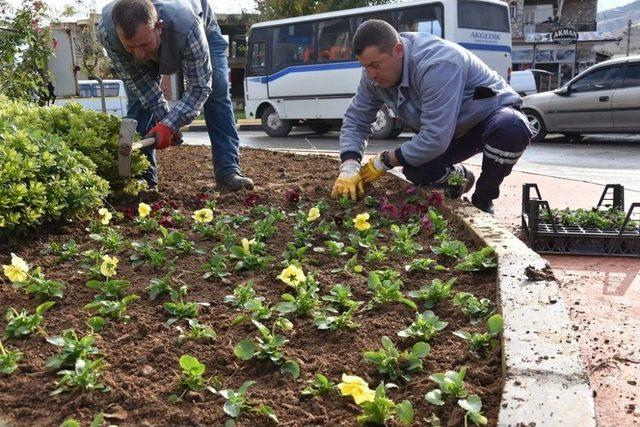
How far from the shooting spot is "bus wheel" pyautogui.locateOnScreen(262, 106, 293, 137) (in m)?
17.3

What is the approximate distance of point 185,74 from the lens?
4230 millimetres

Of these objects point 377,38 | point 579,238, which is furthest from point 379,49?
point 579,238

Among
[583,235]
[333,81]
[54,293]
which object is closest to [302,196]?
[583,235]

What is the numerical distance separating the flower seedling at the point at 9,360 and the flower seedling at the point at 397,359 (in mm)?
985

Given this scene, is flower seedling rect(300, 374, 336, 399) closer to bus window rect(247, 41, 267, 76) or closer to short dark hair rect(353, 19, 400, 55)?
short dark hair rect(353, 19, 400, 55)

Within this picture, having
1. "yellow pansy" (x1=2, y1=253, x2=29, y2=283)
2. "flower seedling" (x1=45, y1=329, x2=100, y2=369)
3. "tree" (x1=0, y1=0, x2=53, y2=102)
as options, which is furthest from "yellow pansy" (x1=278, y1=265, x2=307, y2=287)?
"tree" (x1=0, y1=0, x2=53, y2=102)

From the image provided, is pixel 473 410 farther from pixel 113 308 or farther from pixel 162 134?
pixel 162 134

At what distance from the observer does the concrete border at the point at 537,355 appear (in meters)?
1.44

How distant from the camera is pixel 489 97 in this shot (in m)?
4.07

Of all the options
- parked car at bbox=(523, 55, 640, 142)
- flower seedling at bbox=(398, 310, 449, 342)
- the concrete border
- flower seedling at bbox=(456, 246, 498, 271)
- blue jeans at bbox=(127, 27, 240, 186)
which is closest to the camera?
the concrete border

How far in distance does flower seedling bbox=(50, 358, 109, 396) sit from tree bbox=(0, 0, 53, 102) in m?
7.37

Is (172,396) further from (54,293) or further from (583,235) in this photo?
(583,235)

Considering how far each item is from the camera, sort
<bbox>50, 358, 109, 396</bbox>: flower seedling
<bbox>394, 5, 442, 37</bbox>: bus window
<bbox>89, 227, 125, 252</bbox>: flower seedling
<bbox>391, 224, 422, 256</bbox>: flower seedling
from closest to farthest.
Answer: <bbox>50, 358, 109, 396</bbox>: flower seedling → <bbox>391, 224, 422, 256</bbox>: flower seedling → <bbox>89, 227, 125, 252</bbox>: flower seedling → <bbox>394, 5, 442, 37</bbox>: bus window

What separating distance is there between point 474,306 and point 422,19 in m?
12.9
